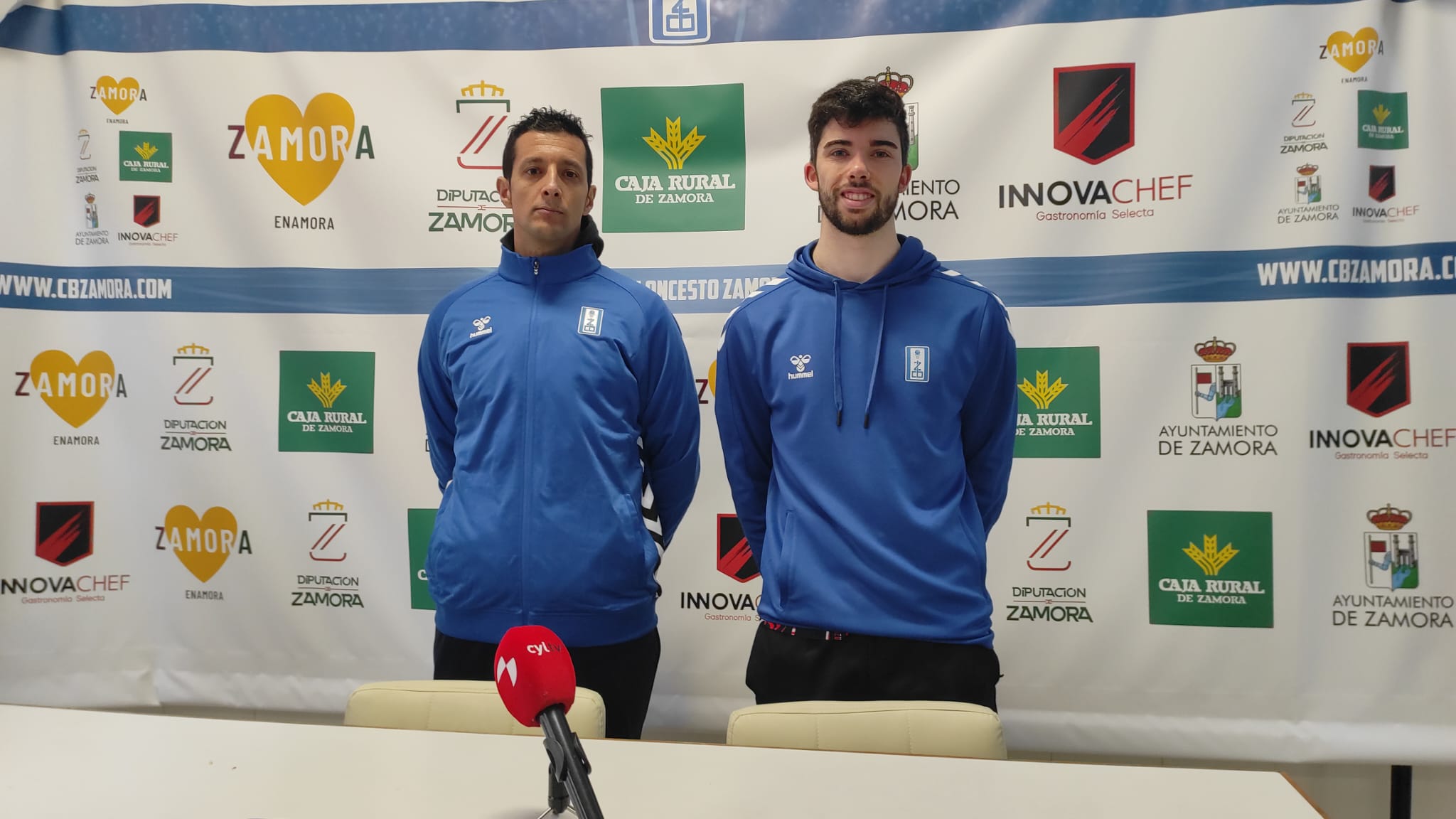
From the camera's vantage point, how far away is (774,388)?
1.89 meters

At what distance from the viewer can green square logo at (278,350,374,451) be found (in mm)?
2719

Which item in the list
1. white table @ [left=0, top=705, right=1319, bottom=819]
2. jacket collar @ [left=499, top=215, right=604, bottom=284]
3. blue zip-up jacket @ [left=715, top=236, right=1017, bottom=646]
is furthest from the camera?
jacket collar @ [left=499, top=215, right=604, bottom=284]

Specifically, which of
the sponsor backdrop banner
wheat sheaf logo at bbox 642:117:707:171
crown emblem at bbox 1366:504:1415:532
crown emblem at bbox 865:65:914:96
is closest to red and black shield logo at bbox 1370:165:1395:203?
the sponsor backdrop banner

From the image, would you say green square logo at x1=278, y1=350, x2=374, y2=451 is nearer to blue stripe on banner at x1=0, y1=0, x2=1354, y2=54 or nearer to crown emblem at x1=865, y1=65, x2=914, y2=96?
blue stripe on banner at x1=0, y1=0, x2=1354, y2=54

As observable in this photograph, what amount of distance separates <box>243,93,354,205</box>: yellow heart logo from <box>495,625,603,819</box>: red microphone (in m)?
2.16

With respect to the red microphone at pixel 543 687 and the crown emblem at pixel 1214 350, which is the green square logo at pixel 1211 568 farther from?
the red microphone at pixel 543 687

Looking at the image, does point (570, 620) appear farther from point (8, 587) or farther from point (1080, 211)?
point (8, 587)

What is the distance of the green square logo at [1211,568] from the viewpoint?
2428 millimetres

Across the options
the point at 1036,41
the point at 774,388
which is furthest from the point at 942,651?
the point at 1036,41

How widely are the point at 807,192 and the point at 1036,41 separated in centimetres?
68

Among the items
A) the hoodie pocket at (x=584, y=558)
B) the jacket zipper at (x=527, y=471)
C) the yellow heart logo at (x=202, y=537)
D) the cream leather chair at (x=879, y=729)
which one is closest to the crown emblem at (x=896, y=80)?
the jacket zipper at (x=527, y=471)

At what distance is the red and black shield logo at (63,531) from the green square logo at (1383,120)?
3477 mm

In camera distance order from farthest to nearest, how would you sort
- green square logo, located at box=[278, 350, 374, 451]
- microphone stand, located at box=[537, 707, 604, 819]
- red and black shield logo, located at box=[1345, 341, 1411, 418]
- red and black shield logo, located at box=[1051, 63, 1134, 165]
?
1. green square logo, located at box=[278, 350, 374, 451]
2. red and black shield logo, located at box=[1051, 63, 1134, 165]
3. red and black shield logo, located at box=[1345, 341, 1411, 418]
4. microphone stand, located at box=[537, 707, 604, 819]

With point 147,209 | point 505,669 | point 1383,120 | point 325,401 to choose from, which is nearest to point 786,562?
point 505,669
